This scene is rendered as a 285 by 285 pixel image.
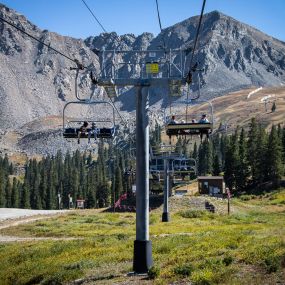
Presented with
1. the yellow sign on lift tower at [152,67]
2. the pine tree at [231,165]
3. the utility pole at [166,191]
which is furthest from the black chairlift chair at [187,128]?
the pine tree at [231,165]

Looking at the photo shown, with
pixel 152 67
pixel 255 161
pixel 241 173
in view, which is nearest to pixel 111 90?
pixel 152 67

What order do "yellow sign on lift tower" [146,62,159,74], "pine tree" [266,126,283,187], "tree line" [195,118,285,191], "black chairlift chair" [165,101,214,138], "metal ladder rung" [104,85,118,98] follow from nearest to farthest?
"yellow sign on lift tower" [146,62,159,74] < "metal ladder rung" [104,85,118,98] < "black chairlift chair" [165,101,214,138] < "pine tree" [266,126,283,187] < "tree line" [195,118,285,191]

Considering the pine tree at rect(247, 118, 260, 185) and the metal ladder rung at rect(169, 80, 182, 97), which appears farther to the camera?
the pine tree at rect(247, 118, 260, 185)

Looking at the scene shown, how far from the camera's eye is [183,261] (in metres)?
17.6

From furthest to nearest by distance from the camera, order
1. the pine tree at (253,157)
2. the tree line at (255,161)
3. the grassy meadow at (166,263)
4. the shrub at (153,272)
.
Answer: the pine tree at (253,157), the tree line at (255,161), the shrub at (153,272), the grassy meadow at (166,263)

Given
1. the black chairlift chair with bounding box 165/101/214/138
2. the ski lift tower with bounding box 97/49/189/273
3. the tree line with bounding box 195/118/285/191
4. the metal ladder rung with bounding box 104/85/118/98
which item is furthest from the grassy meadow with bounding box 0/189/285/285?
the tree line with bounding box 195/118/285/191

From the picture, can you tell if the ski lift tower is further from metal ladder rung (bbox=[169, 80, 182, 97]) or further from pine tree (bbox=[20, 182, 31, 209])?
pine tree (bbox=[20, 182, 31, 209])

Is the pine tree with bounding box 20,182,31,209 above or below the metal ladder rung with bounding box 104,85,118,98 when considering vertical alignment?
below

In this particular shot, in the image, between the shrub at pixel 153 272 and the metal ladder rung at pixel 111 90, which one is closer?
the shrub at pixel 153 272

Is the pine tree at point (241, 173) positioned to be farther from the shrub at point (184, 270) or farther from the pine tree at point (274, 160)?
the shrub at point (184, 270)

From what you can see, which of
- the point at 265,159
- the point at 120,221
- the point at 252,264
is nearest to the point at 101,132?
the point at 252,264

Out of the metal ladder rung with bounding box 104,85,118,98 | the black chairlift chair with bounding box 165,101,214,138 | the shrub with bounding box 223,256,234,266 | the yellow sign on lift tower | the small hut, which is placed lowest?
the shrub with bounding box 223,256,234,266

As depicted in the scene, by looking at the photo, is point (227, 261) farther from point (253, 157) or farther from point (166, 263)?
point (253, 157)

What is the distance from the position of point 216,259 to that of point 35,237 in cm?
2723
